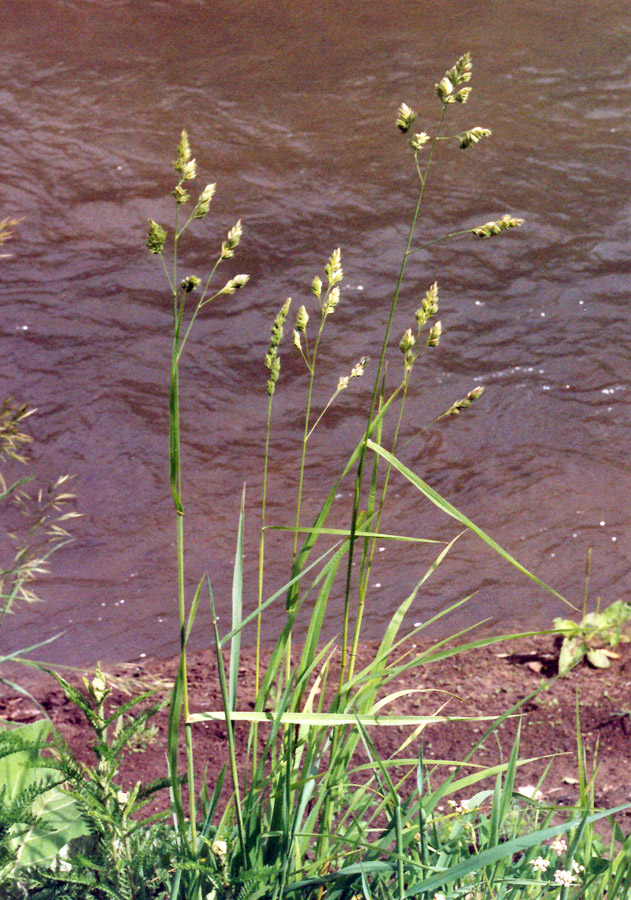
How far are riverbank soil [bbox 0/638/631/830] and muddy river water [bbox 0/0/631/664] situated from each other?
38cm

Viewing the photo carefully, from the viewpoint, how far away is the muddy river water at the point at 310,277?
156 inches

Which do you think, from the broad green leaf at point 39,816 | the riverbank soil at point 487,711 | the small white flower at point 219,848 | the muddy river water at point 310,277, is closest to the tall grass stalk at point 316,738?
the small white flower at point 219,848

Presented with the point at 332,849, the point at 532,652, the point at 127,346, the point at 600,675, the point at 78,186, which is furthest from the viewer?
the point at 78,186

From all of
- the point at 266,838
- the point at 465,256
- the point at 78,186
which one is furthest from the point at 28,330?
the point at 266,838

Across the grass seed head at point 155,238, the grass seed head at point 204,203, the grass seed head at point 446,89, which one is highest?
the grass seed head at point 446,89

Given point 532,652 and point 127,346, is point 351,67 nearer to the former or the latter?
point 127,346

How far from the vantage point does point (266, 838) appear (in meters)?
1.53

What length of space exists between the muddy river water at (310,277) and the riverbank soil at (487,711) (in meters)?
0.38

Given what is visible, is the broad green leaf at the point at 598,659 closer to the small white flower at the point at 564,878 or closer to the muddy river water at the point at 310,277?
the muddy river water at the point at 310,277

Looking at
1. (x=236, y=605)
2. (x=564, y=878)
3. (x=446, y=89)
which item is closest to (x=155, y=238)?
(x=446, y=89)

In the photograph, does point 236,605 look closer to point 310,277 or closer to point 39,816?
point 39,816

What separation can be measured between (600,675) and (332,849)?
5.84ft

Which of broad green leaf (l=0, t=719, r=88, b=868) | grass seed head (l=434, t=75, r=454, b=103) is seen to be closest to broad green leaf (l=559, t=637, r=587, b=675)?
broad green leaf (l=0, t=719, r=88, b=868)

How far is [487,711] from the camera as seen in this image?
114 inches
